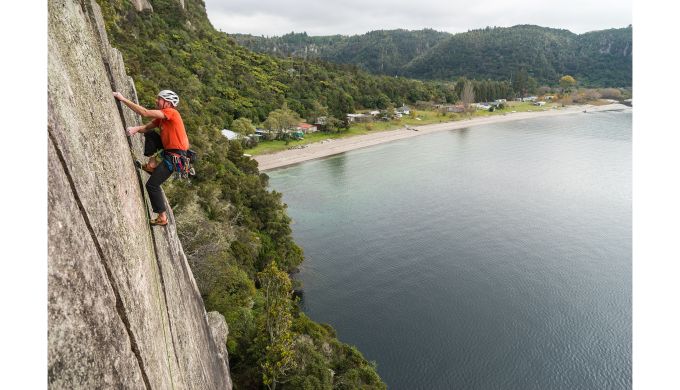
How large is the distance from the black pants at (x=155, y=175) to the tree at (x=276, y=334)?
542 inches

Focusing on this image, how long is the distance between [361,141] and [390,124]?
21143mm

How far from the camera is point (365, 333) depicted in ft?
105

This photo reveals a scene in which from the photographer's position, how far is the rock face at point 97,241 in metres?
4.46

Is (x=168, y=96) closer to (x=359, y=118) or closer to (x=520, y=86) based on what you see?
(x=359, y=118)

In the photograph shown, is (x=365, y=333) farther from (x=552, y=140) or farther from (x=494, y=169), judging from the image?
(x=552, y=140)

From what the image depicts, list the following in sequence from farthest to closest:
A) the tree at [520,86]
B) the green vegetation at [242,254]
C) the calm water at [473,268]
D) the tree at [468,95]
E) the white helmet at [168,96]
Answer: the tree at [520,86]
the tree at [468,95]
the calm water at [473,268]
the green vegetation at [242,254]
the white helmet at [168,96]

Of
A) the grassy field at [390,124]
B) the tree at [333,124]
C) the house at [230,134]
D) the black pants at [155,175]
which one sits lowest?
the grassy field at [390,124]

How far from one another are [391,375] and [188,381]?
72.8 feet

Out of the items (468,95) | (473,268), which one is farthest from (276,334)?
(468,95)

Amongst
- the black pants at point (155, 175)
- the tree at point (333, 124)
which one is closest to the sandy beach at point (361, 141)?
the tree at point (333, 124)

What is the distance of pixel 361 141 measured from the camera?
329 feet

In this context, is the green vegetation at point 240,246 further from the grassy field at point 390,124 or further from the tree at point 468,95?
the tree at point 468,95

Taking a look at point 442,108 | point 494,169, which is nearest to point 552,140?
point 494,169
